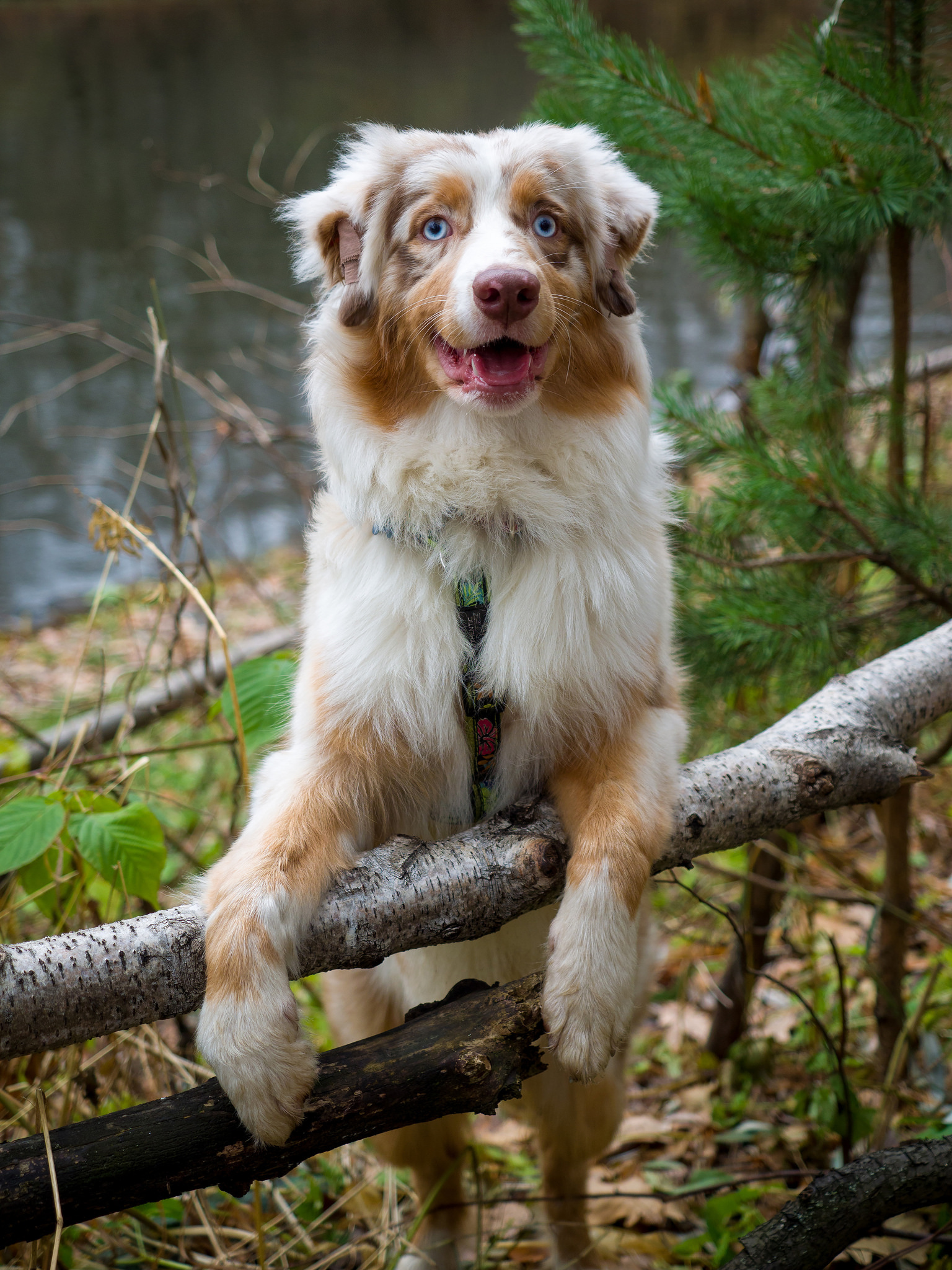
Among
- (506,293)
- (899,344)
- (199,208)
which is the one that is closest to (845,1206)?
(506,293)

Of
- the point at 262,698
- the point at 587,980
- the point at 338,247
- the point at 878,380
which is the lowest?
the point at 587,980

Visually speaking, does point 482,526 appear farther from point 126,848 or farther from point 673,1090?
point 673,1090

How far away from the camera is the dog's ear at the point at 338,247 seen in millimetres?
2287

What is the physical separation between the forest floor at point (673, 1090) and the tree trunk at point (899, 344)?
108 centimetres

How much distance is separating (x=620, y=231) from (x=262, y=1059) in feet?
6.30

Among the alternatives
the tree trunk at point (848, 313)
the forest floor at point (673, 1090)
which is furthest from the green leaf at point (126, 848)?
the tree trunk at point (848, 313)

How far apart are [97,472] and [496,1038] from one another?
931 cm

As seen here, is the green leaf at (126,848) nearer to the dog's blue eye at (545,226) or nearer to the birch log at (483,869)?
the birch log at (483,869)

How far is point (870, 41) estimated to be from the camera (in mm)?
2598

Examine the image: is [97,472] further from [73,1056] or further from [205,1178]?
[205,1178]

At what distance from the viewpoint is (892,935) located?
10.1ft

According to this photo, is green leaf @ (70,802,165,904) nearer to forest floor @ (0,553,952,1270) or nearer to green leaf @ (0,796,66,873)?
green leaf @ (0,796,66,873)

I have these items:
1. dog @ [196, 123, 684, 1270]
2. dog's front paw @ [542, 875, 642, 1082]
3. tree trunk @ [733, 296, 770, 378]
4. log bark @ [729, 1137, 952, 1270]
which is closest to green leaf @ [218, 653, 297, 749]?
dog @ [196, 123, 684, 1270]

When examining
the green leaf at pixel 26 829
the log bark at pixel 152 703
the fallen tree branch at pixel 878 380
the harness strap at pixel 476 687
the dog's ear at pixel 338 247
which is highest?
the dog's ear at pixel 338 247
